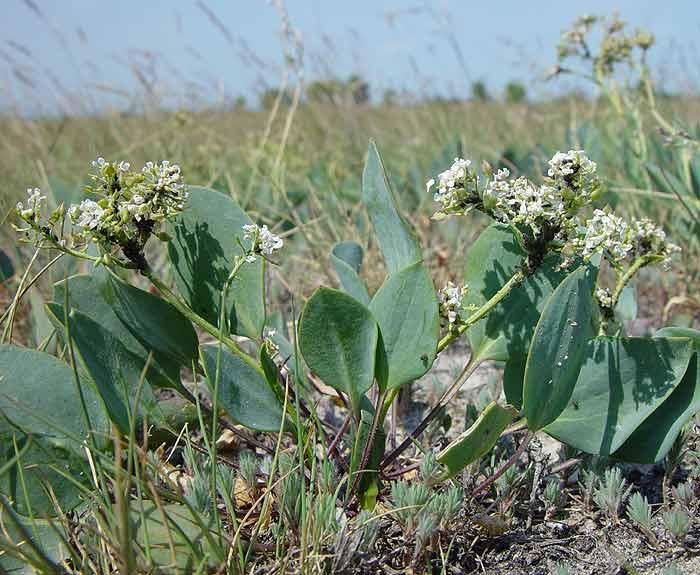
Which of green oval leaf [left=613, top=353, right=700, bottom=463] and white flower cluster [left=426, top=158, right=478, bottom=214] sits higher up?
white flower cluster [left=426, top=158, right=478, bottom=214]

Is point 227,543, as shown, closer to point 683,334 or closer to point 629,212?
point 683,334

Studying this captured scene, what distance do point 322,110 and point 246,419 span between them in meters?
4.12

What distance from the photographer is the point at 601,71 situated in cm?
234

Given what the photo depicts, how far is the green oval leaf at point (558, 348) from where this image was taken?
0.91 m

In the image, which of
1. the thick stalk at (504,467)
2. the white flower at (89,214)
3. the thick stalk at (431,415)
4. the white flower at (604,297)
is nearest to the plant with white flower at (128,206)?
the white flower at (89,214)

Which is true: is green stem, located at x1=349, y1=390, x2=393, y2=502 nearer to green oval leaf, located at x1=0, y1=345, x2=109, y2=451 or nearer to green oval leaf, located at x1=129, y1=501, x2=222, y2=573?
green oval leaf, located at x1=129, y1=501, x2=222, y2=573

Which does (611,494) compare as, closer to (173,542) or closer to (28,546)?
(173,542)

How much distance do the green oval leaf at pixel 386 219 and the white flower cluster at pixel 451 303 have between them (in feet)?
0.27

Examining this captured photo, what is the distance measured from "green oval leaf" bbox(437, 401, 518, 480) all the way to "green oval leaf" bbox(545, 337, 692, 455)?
152 mm

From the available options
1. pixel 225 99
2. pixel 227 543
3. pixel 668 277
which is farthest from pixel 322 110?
pixel 227 543

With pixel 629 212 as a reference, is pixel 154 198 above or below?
above

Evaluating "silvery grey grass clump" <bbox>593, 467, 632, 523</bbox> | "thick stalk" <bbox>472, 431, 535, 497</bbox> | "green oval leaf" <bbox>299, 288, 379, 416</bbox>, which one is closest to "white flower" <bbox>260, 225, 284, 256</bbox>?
→ "green oval leaf" <bbox>299, 288, 379, 416</bbox>

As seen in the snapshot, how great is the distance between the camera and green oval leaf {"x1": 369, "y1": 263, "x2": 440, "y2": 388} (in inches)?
37.4

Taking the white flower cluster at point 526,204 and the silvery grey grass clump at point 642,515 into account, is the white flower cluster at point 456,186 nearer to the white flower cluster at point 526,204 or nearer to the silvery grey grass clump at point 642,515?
the white flower cluster at point 526,204
